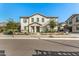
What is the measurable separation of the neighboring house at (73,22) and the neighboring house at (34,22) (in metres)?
0.43

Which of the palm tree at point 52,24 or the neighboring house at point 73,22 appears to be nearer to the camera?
the neighboring house at point 73,22

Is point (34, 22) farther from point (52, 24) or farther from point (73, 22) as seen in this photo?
point (73, 22)

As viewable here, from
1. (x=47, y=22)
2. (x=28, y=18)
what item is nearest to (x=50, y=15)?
(x=47, y=22)

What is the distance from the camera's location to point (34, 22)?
17.3 ft

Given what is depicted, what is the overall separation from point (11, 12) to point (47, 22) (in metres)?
1.23

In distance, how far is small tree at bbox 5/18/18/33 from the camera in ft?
16.5

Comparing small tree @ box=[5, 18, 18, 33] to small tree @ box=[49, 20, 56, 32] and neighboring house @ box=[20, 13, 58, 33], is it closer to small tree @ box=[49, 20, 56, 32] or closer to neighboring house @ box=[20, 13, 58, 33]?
neighboring house @ box=[20, 13, 58, 33]

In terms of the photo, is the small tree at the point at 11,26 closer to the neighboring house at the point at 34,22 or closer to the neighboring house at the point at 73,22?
the neighboring house at the point at 34,22

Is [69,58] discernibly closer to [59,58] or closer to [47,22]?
[59,58]

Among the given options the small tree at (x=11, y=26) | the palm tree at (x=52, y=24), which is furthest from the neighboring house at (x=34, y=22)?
the small tree at (x=11, y=26)

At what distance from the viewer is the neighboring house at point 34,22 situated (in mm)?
5047

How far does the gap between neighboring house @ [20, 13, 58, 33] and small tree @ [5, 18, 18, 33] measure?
232 mm

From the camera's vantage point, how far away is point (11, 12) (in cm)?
493

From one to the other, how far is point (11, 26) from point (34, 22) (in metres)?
0.78
